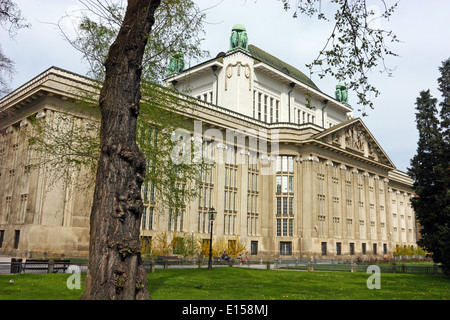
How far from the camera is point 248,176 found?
49.5 meters

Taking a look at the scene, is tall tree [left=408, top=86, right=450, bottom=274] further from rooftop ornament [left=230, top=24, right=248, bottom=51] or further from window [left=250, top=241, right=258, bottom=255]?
rooftop ornament [left=230, top=24, right=248, bottom=51]

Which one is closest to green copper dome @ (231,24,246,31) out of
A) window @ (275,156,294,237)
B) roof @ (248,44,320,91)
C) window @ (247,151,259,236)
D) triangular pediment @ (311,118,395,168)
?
roof @ (248,44,320,91)

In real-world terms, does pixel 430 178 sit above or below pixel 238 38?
below

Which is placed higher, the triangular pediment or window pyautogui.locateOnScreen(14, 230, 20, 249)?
the triangular pediment

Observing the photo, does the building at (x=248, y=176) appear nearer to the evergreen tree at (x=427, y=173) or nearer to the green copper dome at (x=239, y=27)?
the green copper dome at (x=239, y=27)

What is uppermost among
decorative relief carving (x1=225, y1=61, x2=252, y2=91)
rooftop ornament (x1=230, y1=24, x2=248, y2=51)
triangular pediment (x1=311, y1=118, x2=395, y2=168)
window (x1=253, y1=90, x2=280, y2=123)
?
rooftop ornament (x1=230, y1=24, x2=248, y2=51)

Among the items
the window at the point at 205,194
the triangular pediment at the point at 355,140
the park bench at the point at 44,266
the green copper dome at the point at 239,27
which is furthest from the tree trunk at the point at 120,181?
the green copper dome at the point at 239,27

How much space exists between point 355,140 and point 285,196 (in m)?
17.6

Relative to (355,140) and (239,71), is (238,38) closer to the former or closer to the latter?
(239,71)

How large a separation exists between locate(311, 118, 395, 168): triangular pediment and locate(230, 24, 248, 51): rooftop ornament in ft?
54.9

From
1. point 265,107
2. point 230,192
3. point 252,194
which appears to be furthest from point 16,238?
point 265,107

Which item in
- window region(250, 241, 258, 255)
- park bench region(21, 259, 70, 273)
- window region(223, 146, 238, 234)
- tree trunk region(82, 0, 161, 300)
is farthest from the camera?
window region(250, 241, 258, 255)

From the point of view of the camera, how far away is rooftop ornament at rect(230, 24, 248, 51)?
54.3 m
